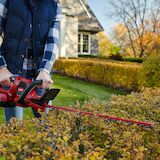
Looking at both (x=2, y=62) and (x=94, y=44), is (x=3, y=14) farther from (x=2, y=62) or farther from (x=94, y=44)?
(x=94, y=44)

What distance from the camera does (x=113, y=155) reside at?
107 inches

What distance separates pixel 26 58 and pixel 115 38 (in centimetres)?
5302

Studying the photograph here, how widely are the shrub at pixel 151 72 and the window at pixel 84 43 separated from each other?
60.3 feet

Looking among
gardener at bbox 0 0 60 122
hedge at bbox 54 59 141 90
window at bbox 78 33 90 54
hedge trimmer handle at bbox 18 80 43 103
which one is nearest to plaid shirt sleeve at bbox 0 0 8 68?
gardener at bbox 0 0 60 122

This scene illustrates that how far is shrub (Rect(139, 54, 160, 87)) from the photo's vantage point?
39.1 feet

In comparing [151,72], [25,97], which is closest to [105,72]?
[151,72]

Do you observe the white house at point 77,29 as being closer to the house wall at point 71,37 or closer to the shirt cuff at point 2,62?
the house wall at point 71,37

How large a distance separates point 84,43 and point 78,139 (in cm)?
2843

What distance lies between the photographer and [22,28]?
10.6 ft

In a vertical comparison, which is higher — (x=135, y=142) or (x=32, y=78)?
(x=32, y=78)

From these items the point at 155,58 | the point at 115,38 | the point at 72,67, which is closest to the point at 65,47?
the point at 72,67

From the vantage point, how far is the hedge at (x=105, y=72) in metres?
13.7

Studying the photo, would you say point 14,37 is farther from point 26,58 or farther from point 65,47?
point 65,47

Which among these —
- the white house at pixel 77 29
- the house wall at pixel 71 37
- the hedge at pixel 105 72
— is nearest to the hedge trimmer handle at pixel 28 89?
the hedge at pixel 105 72
